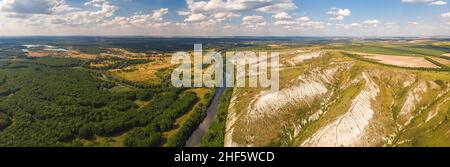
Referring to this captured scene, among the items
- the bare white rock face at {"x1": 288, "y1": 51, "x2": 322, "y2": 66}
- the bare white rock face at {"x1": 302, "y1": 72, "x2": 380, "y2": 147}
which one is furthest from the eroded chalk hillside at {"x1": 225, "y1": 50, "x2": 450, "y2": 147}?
the bare white rock face at {"x1": 288, "y1": 51, "x2": 322, "y2": 66}

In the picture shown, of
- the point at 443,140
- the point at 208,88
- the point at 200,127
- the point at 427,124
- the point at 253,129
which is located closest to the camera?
the point at 443,140

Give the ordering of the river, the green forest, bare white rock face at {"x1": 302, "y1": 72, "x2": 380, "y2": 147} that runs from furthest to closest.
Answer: the green forest
the river
bare white rock face at {"x1": 302, "y1": 72, "x2": 380, "y2": 147}

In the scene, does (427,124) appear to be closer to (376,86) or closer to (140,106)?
(376,86)

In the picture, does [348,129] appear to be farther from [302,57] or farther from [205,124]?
[302,57]

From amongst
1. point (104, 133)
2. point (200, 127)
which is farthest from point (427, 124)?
point (104, 133)

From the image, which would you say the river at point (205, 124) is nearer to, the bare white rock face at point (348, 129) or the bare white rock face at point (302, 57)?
the bare white rock face at point (348, 129)

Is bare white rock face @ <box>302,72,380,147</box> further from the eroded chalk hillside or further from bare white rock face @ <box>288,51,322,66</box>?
bare white rock face @ <box>288,51,322,66</box>

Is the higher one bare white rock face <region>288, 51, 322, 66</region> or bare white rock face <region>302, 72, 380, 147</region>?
bare white rock face <region>288, 51, 322, 66</region>

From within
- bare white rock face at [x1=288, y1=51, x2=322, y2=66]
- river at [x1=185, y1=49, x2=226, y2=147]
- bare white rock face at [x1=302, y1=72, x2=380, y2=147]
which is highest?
bare white rock face at [x1=288, y1=51, x2=322, y2=66]
